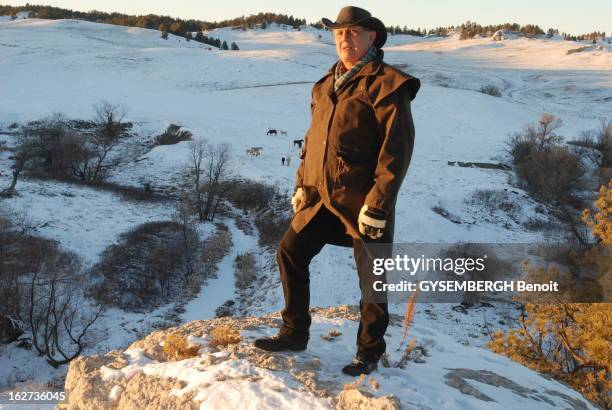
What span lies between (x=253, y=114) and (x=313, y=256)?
48.6m

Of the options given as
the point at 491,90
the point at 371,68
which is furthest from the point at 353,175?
the point at 491,90

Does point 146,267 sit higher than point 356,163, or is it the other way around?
point 356,163

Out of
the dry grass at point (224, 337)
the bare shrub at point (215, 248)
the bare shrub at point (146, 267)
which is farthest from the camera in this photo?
the bare shrub at point (215, 248)

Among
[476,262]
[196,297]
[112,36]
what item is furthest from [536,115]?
[112,36]

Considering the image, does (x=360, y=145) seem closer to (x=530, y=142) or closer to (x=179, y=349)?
(x=179, y=349)

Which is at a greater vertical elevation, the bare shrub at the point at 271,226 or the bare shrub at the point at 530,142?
the bare shrub at the point at 530,142

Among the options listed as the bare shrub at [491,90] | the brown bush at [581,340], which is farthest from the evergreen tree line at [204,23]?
the brown bush at [581,340]

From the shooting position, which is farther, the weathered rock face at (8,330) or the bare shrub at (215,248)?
the bare shrub at (215,248)

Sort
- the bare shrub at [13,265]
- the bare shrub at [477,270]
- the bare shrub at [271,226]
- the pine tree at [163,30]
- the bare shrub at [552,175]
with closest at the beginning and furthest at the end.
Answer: the bare shrub at [13,265] → the bare shrub at [477,270] → the bare shrub at [271,226] → the bare shrub at [552,175] → the pine tree at [163,30]

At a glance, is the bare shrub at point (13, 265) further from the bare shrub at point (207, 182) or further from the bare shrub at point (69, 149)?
the bare shrub at point (69, 149)

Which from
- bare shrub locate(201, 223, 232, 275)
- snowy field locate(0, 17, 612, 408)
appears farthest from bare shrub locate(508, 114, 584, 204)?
bare shrub locate(201, 223, 232, 275)

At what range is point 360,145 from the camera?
3.35m

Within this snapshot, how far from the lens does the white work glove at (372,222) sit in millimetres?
3180

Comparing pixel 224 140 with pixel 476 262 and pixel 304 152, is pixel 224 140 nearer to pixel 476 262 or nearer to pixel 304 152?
pixel 476 262
